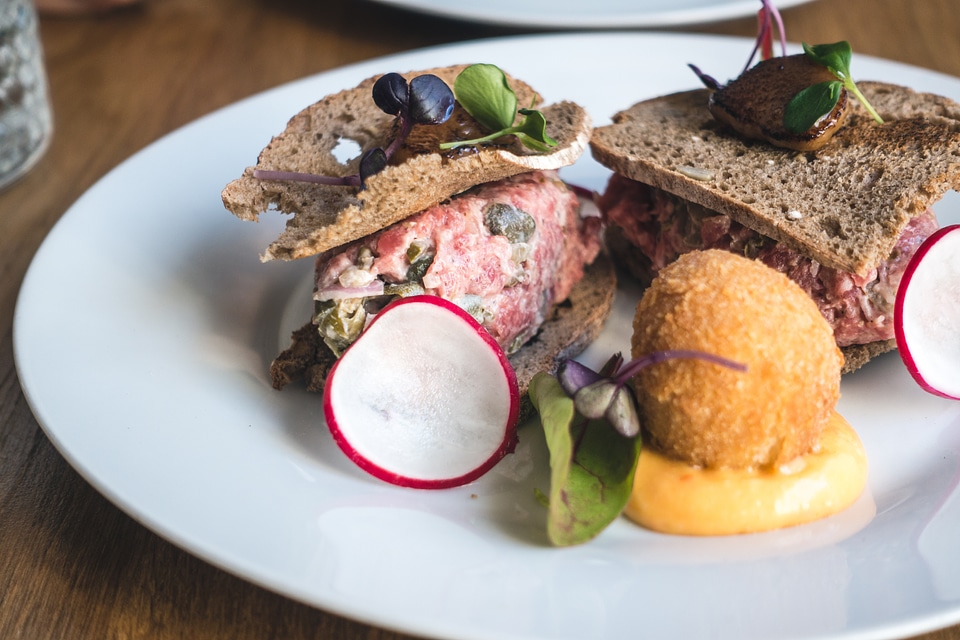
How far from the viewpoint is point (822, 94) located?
2.48 m

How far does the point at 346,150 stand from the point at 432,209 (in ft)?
1.55

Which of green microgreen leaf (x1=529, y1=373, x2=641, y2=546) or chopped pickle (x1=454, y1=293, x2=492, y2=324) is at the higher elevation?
green microgreen leaf (x1=529, y1=373, x2=641, y2=546)

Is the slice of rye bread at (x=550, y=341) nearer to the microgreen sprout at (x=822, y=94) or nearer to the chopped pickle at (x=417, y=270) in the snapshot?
the chopped pickle at (x=417, y=270)

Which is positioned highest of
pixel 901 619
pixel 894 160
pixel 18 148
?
pixel 894 160

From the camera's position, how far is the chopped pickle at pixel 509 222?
2408mm

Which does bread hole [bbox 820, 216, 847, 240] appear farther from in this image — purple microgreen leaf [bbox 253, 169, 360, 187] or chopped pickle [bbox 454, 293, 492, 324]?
purple microgreen leaf [bbox 253, 169, 360, 187]

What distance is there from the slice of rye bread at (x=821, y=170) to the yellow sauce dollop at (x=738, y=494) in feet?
1.81

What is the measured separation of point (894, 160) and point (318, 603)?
1947 mm

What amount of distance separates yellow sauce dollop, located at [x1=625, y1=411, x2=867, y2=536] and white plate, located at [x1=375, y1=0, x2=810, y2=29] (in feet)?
8.14

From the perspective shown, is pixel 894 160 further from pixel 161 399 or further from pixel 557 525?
pixel 161 399

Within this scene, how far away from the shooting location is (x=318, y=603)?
5.28 ft

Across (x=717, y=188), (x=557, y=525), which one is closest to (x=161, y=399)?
(x=557, y=525)

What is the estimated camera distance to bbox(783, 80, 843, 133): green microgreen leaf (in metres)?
2.46

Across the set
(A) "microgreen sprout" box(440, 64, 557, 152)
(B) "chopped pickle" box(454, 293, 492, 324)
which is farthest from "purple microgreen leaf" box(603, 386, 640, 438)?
(A) "microgreen sprout" box(440, 64, 557, 152)
